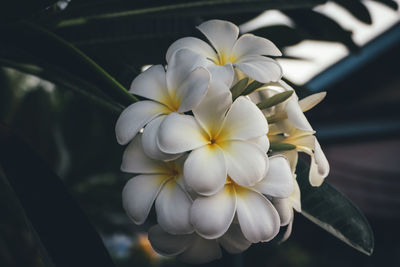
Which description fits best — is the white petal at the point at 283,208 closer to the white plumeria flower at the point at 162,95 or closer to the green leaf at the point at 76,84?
the white plumeria flower at the point at 162,95

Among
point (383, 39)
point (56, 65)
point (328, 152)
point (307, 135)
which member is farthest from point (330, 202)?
point (328, 152)

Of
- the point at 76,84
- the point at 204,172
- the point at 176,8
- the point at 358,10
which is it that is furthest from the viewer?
the point at 358,10

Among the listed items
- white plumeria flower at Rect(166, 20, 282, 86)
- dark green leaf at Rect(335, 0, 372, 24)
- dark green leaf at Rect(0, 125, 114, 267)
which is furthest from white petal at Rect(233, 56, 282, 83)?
dark green leaf at Rect(335, 0, 372, 24)

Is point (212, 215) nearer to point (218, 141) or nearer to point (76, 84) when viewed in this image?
point (218, 141)

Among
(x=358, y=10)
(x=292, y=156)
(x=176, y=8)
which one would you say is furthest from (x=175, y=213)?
(x=358, y=10)

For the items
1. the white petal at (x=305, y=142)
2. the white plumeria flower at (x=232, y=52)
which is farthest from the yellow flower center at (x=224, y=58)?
the white petal at (x=305, y=142)

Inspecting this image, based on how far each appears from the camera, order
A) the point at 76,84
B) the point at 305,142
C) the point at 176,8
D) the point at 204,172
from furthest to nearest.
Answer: the point at 176,8 < the point at 76,84 < the point at 305,142 < the point at 204,172

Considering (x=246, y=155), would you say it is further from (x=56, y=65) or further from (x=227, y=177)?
(x=56, y=65)
